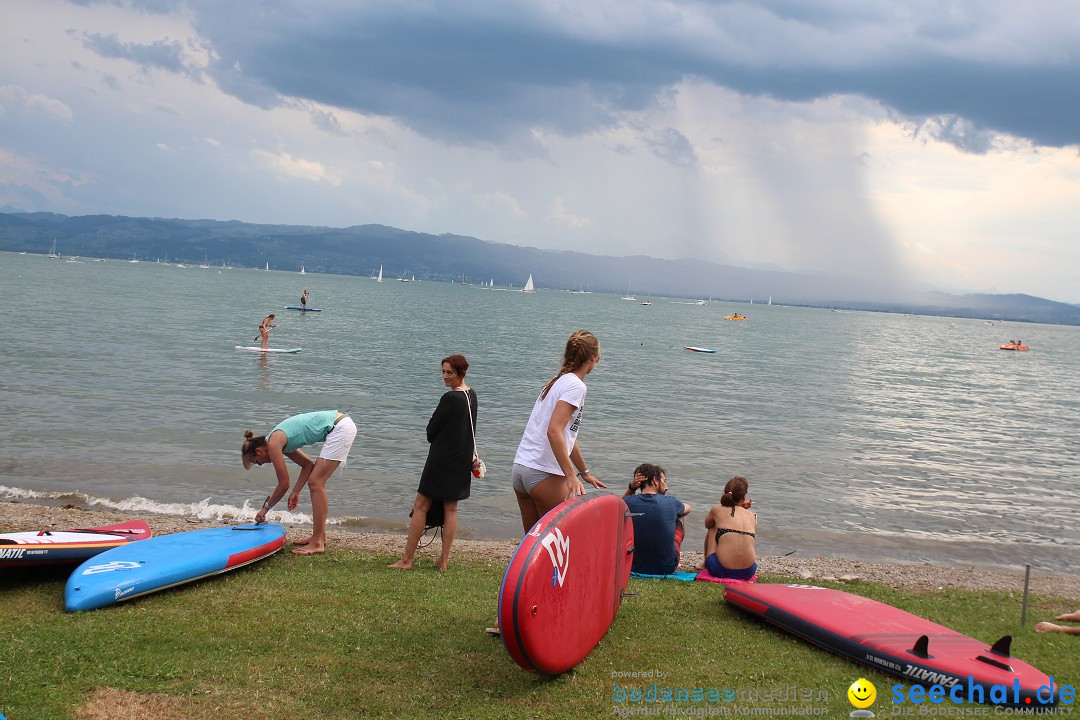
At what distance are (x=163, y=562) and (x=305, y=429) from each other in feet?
5.99

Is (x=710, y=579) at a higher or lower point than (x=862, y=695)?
lower

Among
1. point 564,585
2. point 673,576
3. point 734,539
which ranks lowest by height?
point 673,576

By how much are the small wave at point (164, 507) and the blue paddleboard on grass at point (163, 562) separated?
389 centimetres

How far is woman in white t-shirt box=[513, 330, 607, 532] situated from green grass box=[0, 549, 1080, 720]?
3.92 feet

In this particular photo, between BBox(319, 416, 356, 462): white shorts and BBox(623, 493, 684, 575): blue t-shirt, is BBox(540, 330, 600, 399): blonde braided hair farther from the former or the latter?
BBox(319, 416, 356, 462): white shorts

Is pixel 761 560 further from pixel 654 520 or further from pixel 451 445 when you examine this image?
pixel 451 445

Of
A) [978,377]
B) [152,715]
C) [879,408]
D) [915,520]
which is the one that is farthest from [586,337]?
[978,377]

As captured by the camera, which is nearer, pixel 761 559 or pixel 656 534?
pixel 656 534

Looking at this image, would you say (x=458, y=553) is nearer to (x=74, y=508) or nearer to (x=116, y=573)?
(x=116, y=573)

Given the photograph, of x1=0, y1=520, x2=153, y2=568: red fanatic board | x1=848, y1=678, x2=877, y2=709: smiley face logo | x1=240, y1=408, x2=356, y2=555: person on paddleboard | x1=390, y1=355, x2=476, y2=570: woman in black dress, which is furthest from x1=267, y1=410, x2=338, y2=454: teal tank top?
x1=848, y1=678, x2=877, y2=709: smiley face logo

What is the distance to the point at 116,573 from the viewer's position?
7.20 metres

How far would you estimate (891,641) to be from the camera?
6059 millimetres

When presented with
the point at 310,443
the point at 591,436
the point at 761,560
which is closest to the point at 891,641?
the point at 761,560

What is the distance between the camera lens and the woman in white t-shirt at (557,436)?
6.21 meters
